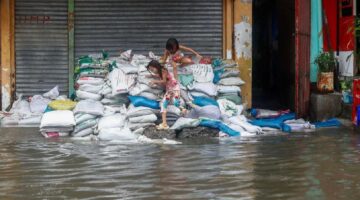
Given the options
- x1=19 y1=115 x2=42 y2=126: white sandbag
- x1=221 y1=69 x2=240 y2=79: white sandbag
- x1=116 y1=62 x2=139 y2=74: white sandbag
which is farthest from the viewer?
x1=221 y1=69 x2=240 y2=79: white sandbag

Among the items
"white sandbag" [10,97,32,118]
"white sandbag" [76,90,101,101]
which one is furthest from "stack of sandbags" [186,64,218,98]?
"white sandbag" [10,97,32,118]

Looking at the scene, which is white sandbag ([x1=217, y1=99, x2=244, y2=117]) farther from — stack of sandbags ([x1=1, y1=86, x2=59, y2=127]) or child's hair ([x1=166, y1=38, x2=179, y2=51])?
stack of sandbags ([x1=1, y1=86, x2=59, y2=127])

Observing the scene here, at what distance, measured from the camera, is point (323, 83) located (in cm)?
1156

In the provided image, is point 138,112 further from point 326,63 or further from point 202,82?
point 326,63

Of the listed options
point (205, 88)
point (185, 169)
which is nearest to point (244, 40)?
point (205, 88)

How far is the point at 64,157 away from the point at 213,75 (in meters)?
4.10

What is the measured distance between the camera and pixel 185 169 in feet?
24.1

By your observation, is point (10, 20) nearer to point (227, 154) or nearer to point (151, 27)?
point (151, 27)

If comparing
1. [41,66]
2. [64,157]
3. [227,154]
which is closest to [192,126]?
[227,154]

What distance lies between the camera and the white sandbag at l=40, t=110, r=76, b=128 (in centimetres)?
1000

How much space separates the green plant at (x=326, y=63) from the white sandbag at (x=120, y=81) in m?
3.45

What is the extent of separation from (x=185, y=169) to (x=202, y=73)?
4292mm

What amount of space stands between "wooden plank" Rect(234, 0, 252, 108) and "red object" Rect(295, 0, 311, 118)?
1.28m

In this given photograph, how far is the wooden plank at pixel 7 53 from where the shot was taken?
12352 mm
